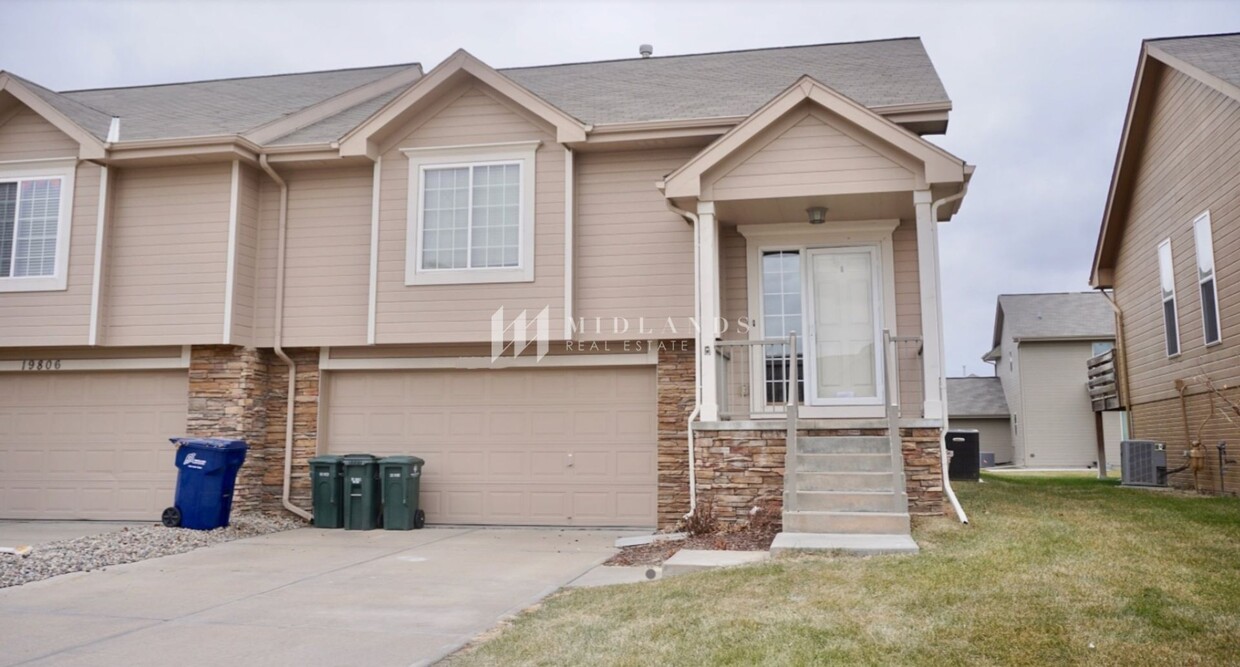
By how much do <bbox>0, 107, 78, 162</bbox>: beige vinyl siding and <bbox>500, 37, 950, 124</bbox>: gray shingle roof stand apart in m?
6.05

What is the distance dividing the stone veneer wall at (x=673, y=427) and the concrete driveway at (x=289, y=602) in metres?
1.19

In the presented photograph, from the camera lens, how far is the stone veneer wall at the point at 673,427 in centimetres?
1077

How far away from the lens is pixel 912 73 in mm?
11977

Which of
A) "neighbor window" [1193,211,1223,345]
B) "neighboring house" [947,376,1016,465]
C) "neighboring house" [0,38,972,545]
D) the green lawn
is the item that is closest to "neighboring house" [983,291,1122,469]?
"neighboring house" [947,376,1016,465]

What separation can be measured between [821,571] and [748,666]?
214cm

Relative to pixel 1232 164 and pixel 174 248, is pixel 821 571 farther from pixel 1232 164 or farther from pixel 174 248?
Answer: pixel 174 248

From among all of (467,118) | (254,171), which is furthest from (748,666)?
(254,171)

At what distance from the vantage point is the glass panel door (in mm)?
10711

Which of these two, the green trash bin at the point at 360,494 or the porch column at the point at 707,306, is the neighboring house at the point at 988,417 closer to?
the porch column at the point at 707,306

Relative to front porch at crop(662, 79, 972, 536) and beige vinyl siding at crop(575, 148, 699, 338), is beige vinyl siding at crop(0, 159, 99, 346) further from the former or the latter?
front porch at crop(662, 79, 972, 536)

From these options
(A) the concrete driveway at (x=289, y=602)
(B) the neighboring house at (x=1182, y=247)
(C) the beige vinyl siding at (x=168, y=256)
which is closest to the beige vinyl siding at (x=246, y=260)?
(C) the beige vinyl siding at (x=168, y=256)

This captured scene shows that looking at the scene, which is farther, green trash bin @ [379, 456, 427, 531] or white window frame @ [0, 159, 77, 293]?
white window frame @ [0, 159, 77, 293]

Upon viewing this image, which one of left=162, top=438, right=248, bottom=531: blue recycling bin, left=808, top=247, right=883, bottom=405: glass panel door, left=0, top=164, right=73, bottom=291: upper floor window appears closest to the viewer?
left=162, top=438, right=248, bottom=531: blue recycling bin

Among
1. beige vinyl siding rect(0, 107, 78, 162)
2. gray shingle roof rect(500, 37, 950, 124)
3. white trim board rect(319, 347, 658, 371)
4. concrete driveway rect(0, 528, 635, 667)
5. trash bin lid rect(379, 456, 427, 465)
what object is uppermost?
gray shingle roof rect(500, 37, 950, 124)
